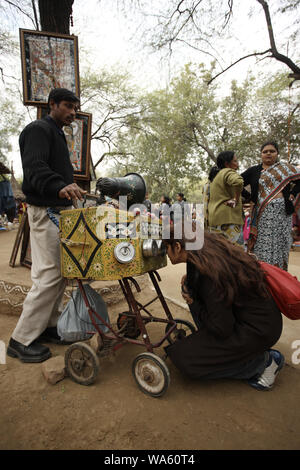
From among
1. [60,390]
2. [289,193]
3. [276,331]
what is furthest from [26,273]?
[289,193]

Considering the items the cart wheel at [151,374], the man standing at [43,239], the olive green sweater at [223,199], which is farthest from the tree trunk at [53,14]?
the cart wheel at [151,374]

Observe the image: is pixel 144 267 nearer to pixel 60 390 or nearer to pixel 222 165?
pixel 60 390

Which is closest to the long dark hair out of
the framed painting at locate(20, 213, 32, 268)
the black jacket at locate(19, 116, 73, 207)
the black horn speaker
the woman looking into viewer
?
the woman looking into viewer

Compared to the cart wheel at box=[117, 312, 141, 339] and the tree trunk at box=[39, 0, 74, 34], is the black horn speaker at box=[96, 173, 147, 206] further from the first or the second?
the tree trunk at box=[39, 0, 74, 34]

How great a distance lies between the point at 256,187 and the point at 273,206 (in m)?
0.30

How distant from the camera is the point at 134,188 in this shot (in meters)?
1.72

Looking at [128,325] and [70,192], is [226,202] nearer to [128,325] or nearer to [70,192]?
[128,325]

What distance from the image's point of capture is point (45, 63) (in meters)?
3.11

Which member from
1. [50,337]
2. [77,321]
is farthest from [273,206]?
[50,337]

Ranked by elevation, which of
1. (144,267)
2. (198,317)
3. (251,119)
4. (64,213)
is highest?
(251,119)

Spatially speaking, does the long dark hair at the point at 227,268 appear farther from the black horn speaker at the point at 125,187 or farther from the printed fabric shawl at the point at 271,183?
the printed fabric shawl at the point at 271,183

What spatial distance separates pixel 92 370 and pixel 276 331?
1.22 metres

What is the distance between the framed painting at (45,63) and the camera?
119 inches

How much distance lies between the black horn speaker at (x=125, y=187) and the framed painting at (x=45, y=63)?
2.12 meters
